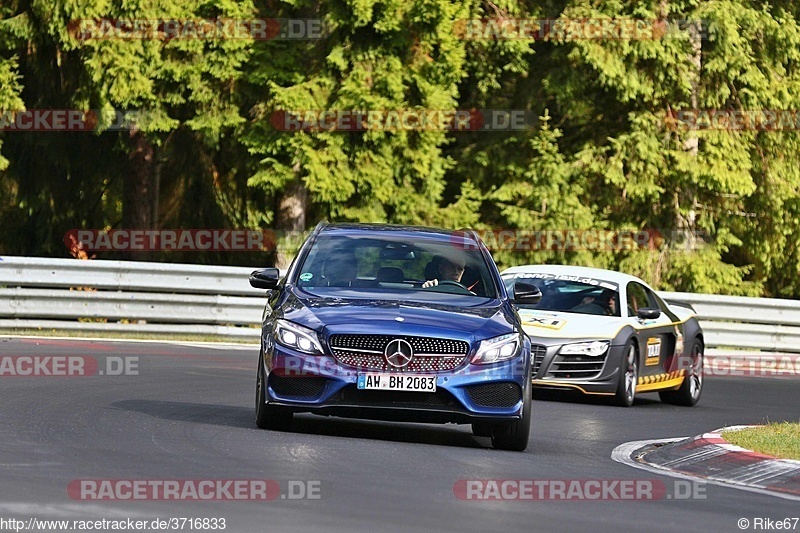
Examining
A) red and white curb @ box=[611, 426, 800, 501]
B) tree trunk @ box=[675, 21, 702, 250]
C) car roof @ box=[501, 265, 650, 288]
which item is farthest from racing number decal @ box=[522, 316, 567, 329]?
tree trunk @ box=[675, 21, 702, 250]

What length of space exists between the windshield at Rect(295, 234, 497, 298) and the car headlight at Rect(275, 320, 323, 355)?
0.94 metres

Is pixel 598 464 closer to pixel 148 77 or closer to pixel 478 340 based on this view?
pixel 478 340

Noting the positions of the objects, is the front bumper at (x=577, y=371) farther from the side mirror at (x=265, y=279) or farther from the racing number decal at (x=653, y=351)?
the side mirror at (x=265, y=279)

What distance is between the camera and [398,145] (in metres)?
29.5

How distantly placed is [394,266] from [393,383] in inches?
65.2

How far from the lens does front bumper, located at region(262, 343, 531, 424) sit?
11297mm

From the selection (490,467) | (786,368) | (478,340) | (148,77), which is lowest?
(786,368)

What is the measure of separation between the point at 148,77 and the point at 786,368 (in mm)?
→ 11704

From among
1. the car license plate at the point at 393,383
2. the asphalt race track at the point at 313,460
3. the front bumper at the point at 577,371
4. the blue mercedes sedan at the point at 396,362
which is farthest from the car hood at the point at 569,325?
the car license plate at the point at 393,383

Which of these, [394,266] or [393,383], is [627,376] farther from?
[393,383]

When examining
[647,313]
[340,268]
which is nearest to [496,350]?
[340,268]

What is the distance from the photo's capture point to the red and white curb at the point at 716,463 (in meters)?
10.8

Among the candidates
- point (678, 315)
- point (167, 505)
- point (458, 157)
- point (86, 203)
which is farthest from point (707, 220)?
point (167, 505)

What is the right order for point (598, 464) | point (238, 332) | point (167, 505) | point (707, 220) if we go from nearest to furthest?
point (167, 505), point (598, 464), point (238, 332), point (707, 220)
